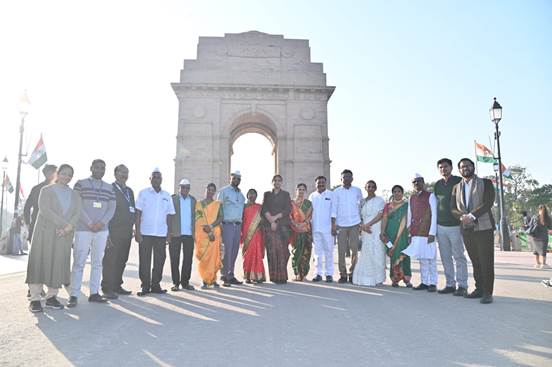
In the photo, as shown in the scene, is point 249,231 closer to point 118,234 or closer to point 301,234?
point 301,234

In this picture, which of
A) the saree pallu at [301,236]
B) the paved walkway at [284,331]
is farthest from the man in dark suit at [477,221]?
the saree pallu at [301,236]

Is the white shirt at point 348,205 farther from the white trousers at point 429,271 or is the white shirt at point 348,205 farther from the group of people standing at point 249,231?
the white trousers at point 429,271

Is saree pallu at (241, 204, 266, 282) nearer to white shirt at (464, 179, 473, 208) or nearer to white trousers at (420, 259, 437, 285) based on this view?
white trousers at (420, 259, 437, 285)

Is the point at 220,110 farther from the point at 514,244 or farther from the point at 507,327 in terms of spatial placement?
the point at 507,327

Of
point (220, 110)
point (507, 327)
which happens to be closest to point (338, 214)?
point (507, 327)

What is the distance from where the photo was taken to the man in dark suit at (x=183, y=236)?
7.26m

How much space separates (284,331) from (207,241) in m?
3.99

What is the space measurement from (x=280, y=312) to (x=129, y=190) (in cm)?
343

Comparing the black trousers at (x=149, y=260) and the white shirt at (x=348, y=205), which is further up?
the white shirt at (x=348, y=205)

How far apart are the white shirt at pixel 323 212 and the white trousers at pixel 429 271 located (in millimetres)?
1938

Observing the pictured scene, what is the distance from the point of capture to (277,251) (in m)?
8.05

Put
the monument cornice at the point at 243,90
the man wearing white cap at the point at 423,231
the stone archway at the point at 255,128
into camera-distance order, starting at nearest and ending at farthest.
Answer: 1. the man wearing white cap at the point at 423,231
2. the monument cornice at the point at 243,90
3. the stone archway at the point at 255,128

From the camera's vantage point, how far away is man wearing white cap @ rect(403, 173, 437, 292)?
23.3 ft

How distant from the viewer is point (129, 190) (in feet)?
22.5
